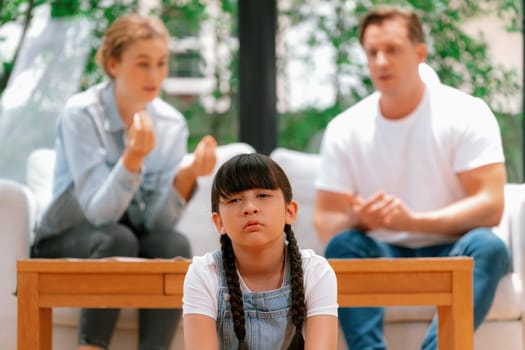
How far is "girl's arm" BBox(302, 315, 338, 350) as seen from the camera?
5.81 feet

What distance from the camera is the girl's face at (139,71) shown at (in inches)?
112

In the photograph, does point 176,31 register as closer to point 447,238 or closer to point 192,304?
point 447,238

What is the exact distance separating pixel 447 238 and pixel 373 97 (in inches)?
20.9

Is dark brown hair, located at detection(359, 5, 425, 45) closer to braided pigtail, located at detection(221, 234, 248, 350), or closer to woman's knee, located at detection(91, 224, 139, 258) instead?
woman's knee, located at detection(91, 224, 139, 258)

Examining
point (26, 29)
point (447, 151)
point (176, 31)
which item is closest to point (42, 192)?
point (26, 29)

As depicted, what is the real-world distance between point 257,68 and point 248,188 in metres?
2.15

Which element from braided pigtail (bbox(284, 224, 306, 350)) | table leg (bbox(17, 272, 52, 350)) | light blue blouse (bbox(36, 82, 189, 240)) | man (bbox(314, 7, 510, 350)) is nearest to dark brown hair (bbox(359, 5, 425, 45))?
man (bbox(314, 7, 510, 350))

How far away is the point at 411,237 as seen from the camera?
2752mm

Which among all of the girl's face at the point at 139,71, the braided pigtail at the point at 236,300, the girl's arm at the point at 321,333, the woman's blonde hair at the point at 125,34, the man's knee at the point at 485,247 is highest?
the woman's blonde hair at the point at 125,34

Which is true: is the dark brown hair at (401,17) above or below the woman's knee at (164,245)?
above

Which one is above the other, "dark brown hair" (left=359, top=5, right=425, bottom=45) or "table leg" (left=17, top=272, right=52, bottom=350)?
"dark brown hair" (left=359, top=5, right=425, bottom=45)

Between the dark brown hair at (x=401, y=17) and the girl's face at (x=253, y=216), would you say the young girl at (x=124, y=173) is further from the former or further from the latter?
the girl's face at (x=253, y=216)

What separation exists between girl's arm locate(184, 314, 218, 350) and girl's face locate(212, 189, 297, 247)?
158mm

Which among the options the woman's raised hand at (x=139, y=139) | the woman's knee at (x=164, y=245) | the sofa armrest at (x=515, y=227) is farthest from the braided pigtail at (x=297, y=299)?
the sofa armrest at (x=515, y=227)
